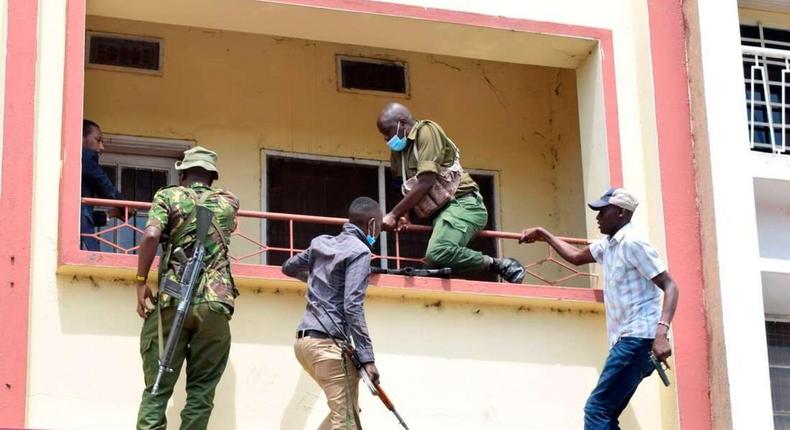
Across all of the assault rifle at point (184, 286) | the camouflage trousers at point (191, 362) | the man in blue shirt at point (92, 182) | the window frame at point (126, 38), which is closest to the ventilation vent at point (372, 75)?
the window frame at point (126, 38)

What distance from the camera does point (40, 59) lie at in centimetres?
1058

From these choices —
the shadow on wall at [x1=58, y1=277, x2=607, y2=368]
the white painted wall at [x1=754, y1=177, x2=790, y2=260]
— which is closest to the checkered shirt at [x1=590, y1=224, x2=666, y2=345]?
the shadow on wall at [x1=58, y1=277, x2=607, y2=368]

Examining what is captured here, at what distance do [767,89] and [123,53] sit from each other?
4.55 meters

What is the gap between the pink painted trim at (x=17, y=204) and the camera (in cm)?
985

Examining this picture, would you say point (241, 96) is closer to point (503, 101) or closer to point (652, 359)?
point (503, 101)

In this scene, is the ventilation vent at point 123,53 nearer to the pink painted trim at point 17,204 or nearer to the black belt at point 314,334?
the pink painted trim at point 17,204

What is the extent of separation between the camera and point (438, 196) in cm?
1141

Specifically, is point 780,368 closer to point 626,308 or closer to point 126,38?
point 626,308

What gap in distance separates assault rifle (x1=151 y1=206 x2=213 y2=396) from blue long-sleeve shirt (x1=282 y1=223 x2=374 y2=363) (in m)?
0.65

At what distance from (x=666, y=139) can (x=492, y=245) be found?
1835 mm

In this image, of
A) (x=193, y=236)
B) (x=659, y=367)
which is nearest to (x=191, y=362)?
(x=193, y=236)

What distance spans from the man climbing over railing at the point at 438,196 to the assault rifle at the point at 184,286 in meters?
1.61

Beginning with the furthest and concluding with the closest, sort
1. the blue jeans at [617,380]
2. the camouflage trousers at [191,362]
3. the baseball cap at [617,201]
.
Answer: the baseball cap at [617,201] < the blue jeans at [617,380] < the camouflage trousers at [191,362]

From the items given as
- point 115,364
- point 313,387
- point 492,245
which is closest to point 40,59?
point 115,364
